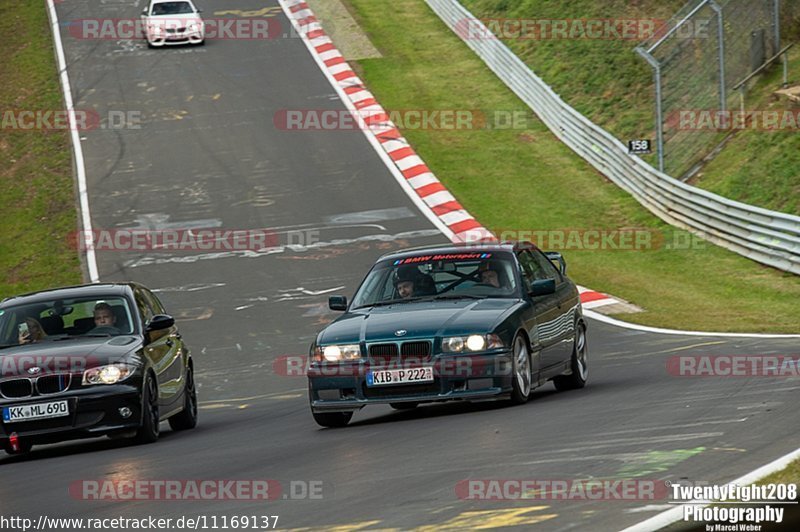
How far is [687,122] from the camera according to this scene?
91.8 ft

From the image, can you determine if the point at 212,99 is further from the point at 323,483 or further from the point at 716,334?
the point at 323,483

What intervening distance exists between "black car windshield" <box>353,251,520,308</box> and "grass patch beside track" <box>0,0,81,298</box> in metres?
12.3

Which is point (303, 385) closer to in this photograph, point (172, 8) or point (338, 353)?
point (338, 353)

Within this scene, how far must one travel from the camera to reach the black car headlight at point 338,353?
12.0 metres

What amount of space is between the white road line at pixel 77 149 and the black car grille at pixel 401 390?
12.8 meters

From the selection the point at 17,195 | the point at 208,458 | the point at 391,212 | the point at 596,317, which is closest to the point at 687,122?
the point at 391,212

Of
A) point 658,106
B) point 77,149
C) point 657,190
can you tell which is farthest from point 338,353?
point 77,149

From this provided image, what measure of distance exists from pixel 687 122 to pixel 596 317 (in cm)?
→ 942

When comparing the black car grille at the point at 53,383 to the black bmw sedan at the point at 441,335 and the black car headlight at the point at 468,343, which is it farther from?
the black car headlight at the point at 468,343

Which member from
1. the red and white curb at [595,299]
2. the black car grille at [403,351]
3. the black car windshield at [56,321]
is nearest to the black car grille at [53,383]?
the black car windshield at [56,321]

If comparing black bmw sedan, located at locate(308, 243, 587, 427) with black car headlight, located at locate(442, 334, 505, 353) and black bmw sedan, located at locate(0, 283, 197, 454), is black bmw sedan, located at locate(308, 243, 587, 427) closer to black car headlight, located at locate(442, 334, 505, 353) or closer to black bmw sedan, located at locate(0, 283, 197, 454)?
black car headlight, located at locate(442, 334, 505, 353)

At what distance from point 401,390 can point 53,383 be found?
9.52 feet

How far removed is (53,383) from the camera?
12.1 metres

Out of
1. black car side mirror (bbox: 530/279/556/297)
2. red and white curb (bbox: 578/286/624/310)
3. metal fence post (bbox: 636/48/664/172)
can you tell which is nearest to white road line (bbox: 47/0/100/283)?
red and white curb (bbox: 578/286/624/310)
